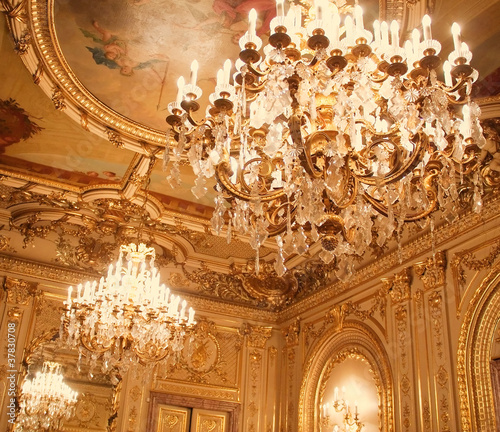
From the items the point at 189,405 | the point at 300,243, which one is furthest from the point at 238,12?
the point at 189,405

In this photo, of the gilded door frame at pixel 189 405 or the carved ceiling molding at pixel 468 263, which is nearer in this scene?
the carved ceiling molding at pixel 468 263

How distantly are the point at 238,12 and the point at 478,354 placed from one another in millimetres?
4415

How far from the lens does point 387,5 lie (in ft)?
15.9

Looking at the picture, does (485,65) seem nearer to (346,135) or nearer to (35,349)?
(346,135)

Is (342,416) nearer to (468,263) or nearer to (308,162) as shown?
(468,263)

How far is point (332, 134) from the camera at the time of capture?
4.10 metres

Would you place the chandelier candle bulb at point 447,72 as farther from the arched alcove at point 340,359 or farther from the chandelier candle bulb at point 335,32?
the arched alcove at point 340,359

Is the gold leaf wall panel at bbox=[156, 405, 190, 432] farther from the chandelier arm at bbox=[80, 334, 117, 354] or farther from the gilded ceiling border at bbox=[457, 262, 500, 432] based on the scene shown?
the gilded ceiling border at bbox=[457, 262, 500, 432]

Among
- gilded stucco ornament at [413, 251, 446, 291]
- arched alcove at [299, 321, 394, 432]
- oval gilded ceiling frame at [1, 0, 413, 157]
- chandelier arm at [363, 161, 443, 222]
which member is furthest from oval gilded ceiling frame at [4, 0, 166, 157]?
arched alcove at [299, 321, 394, 432]

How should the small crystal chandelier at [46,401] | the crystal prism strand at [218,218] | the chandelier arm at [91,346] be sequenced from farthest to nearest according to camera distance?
the small crystal chandelier at [46,401]
the chandelier arm at [91,346]
the crystal prism strand at [218,218]

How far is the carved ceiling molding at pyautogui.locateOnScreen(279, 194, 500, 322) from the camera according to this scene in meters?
6.57

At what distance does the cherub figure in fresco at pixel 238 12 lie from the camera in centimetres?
500

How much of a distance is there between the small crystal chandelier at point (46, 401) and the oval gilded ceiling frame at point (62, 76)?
167 inches

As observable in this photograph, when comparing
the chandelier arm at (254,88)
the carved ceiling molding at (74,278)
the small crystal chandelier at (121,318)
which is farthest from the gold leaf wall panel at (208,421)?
the chandelier arm at (254,88)
